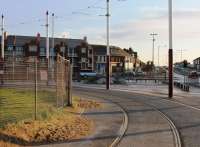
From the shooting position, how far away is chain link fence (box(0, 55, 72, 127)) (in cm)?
2078

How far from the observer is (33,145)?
50.6 feet

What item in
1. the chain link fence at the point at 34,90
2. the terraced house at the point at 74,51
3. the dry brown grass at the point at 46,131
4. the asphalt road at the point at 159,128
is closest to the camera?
the dry brown grass at the point at 46,131

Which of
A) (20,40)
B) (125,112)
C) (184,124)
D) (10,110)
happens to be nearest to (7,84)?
(125,112)

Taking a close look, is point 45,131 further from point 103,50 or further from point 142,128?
point 103,50

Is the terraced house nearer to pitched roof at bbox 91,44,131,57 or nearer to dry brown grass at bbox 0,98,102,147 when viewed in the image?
pitched roof at bbox 91,44,131,57

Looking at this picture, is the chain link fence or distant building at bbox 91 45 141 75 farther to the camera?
distant building at bbox 91 45 141 75

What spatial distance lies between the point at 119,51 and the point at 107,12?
112 m

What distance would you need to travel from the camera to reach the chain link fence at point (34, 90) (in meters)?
20.8

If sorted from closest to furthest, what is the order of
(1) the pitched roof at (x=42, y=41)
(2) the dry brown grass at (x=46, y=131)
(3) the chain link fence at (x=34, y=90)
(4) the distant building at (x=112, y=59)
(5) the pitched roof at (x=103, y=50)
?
(2) the dry brown grass at (x=46, y=131), (3) the chain link fence at (x=34, y=90), (1) the pitched roof at (x=42, y=41), (4) the distant building at (x=112, y=59), (5) the pitched roof at (x=103, y=50)

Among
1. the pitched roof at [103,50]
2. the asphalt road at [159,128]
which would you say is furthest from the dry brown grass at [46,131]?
the pitched roof at [103,50]

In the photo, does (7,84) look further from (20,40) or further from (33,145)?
(20,40)

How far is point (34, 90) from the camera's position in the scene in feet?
89.4

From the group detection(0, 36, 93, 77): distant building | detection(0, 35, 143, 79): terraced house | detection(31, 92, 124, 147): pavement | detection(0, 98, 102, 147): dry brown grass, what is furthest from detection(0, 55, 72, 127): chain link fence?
detection(0, 36, 93, 77): distant building

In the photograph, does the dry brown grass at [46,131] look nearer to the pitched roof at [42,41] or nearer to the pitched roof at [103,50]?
the pitched roof at [42,41]
